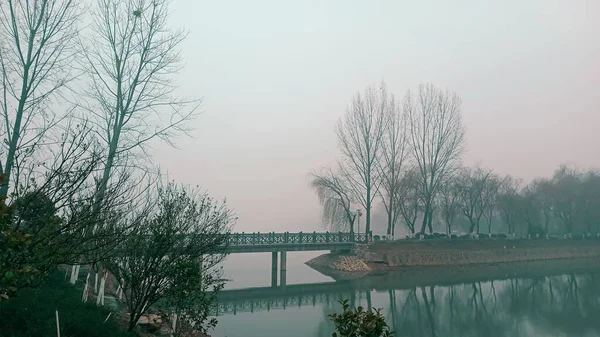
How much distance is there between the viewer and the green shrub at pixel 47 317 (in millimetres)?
6125

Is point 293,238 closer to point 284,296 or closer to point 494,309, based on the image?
point 284,296

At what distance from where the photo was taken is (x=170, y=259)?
8531 mm

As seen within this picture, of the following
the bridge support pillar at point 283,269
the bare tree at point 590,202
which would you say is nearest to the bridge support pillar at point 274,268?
the bridge support pillar at point 283,269

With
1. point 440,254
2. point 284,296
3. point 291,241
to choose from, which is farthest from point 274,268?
point 440,254

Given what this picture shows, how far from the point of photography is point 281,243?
32.5 m

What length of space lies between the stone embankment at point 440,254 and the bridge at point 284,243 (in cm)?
133

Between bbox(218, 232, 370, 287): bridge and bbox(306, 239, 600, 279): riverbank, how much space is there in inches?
53.1

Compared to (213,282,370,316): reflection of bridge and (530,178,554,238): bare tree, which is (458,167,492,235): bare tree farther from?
(213,282,370,316): reflection of bridge

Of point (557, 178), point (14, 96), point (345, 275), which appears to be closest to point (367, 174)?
point (345, 275)

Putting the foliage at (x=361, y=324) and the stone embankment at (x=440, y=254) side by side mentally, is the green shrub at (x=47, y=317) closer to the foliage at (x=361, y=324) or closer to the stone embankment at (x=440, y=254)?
the foliage at (x=361, y=324)

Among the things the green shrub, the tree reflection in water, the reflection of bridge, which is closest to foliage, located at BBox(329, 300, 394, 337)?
the green shrub

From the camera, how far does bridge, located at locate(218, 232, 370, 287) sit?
29375mm

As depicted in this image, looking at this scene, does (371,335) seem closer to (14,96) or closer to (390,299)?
(14,96)

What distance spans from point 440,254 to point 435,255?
545 mm
